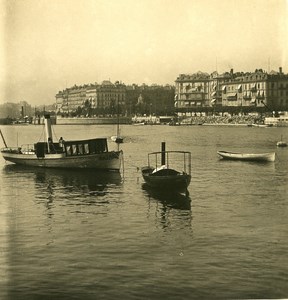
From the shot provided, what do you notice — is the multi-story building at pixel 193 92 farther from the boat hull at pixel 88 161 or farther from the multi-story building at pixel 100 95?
the boat hull at pixel 88 161

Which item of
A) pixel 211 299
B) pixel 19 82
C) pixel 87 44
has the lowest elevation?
pixel 211 299

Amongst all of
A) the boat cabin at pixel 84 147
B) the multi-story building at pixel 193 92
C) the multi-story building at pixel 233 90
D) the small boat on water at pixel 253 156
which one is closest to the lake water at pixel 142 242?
→ the boat cabin at pixel 84 147

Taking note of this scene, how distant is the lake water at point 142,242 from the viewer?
5.48 meters

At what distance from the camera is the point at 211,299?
527 centimetres

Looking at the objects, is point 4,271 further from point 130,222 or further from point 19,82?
point 130,222

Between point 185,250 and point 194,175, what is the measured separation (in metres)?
7.44

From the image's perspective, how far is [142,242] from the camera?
23.1 feet

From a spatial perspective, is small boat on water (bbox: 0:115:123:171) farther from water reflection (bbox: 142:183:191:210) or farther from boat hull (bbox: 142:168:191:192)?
boat hull (bbox: 142:168:191:192)

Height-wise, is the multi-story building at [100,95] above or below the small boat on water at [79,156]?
above

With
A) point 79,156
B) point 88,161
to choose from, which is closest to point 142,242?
point 88,161

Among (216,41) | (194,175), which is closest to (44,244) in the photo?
(216,41)

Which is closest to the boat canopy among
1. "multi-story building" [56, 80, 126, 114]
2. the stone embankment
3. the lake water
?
the lake water

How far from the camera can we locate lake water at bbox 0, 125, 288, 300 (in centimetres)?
548

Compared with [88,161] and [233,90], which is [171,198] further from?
[233,90]
